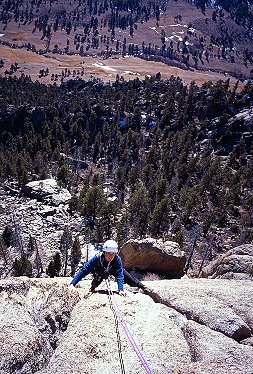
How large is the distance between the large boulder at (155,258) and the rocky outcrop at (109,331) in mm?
10577

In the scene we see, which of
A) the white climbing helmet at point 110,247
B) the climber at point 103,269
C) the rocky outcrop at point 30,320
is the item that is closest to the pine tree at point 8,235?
the rocky outcrop at point 30,320

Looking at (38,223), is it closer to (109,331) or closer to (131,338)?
(109,331)

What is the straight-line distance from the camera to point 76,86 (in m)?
151

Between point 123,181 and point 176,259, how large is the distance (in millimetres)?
61399

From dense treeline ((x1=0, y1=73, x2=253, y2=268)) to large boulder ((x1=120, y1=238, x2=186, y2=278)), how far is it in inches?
1188

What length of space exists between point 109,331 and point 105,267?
7.32 ft

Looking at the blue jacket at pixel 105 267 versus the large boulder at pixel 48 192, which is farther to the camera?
the large boulder at pixel 48 192

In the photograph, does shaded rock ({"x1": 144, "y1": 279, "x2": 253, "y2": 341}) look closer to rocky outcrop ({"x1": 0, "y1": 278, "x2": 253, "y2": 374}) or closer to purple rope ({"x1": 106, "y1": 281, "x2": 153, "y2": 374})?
rocky outcrop ({"x1": 0, "y1": 278, "x2": 253, "y2": 374})

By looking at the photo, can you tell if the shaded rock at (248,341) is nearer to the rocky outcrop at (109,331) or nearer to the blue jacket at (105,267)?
the rocky outcrop at (109,331)

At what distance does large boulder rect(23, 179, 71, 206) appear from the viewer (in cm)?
7138

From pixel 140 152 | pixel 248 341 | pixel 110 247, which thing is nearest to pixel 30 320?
pixel 110 247

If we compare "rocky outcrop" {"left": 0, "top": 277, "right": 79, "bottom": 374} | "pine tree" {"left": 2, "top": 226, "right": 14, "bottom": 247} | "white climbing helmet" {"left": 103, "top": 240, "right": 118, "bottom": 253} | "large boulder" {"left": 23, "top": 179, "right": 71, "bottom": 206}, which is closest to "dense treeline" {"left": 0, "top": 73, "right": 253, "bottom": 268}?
"large boulder" {"left": 23, "top": 179, "right": 71, "bottom": 206}

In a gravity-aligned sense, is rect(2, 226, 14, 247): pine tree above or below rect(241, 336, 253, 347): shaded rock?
below

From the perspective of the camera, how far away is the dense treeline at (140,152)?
65.1 metres
